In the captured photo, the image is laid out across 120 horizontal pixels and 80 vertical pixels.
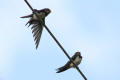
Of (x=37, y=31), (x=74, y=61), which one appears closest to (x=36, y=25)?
(x=37, y=31)

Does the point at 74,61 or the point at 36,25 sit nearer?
the point at 36,25

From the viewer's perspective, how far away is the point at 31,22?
3.89m

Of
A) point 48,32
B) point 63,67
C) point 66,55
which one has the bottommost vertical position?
point 63,67

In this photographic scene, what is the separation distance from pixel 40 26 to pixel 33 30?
123 millimetres

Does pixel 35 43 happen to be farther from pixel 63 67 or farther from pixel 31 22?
pixel 63 67

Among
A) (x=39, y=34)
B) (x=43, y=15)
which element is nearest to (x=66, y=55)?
(x=39, y=34)

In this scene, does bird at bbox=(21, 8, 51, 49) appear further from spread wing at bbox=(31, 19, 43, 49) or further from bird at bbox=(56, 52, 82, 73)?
bird at bbox=(56, 52, 82, 73)

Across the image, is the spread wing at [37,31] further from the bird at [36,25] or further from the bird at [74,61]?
the bird at [74,61]

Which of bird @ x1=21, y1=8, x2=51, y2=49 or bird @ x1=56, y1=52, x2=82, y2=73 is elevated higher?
bird @ x1=21, y1=8, x2=51, y2=49

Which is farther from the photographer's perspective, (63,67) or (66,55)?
(63,67)

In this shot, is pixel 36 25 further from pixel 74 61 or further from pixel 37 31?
pixel 74 61

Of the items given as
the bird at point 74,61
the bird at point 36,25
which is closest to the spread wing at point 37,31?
the bird at point 36,25

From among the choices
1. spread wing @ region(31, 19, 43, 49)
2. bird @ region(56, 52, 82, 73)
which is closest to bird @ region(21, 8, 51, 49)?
spread wing @ region(31, 19, 43, 49)

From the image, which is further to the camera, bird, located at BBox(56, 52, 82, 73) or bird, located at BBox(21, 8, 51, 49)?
bird, located at BBox(56, 52, 82, 73)
